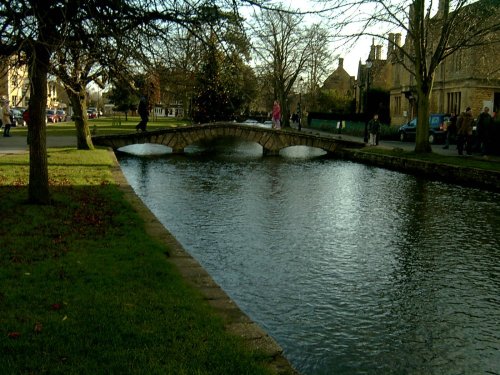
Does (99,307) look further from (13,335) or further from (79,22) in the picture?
(79,22)

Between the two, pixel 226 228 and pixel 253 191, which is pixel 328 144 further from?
pixel 226 228

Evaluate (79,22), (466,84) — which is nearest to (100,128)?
(466,84)

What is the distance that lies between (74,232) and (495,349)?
5910 mm

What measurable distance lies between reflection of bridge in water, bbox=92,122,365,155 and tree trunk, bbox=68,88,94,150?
237 inches

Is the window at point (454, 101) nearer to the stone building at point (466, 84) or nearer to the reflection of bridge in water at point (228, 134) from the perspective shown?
the stone building at point (466, 84)

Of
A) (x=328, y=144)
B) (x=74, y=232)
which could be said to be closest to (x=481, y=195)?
(x=74, y=232)

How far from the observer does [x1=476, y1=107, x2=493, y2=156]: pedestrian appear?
887 inches

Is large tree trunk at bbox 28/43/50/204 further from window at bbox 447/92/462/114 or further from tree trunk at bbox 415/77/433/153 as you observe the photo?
window at bbox 447/92/462/114

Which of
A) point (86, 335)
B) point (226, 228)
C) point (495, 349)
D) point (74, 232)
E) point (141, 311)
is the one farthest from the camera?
point (226, 228)

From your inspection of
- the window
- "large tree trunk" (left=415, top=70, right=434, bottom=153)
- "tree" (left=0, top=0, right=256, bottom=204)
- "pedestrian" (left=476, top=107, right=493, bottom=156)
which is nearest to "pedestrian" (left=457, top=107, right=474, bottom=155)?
"pedestrian" (left=476, top=107, right=493, bottom=156)

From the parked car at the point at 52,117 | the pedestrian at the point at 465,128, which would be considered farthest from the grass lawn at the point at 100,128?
the pedestrian at the point at 465,128

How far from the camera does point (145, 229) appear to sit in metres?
8.80

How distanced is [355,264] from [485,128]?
652 inches

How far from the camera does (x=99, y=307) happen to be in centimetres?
514
